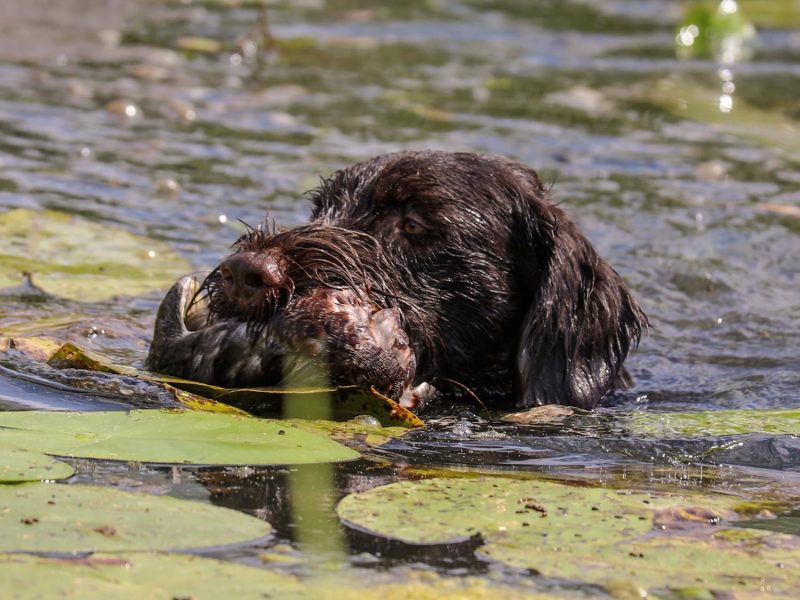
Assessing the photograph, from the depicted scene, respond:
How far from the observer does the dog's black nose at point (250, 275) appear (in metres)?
5.12

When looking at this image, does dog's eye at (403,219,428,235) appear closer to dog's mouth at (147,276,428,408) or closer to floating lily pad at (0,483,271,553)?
dog's mouth at (147,276,428,408)

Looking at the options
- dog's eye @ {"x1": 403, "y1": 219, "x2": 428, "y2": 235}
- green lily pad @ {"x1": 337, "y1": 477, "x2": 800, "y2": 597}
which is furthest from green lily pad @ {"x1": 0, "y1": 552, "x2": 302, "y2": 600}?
dog's eye @ {"x1": 403, "y1": 219, "x2": 428, "y2": 235}

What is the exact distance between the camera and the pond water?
5.29 metres

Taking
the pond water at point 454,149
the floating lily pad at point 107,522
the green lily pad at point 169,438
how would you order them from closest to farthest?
the floating lily pad at point 107,522 → the green lily pad at point 169,438 → the pond water at point 454,149

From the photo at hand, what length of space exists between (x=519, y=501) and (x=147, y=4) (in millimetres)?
13823

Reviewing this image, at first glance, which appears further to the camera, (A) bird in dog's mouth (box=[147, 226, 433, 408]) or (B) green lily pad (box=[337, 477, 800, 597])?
(A) bird in dog's mouth (box=[147, 226, 433, 408])

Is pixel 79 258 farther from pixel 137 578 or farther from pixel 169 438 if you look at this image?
pixel 137 578

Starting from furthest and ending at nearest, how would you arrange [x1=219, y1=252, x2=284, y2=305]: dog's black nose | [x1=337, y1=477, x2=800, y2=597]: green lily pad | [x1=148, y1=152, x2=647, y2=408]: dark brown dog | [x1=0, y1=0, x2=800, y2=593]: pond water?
[x1=148, y1=152, x2=647, y2=408]: dark brown dog < [x1=0, y1=0, x2=800, y2=593]: pond water < [x1=219, y1=252, x2=284, y2=305]: dog's black nose < [x1=337, y1=477, x2=800, y2=597]: green lily pad

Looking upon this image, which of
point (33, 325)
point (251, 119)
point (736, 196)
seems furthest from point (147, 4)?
point (33, 325)

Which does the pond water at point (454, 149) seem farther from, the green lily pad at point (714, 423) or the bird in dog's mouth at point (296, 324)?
the bird in dog's mouth at point (296, 324)

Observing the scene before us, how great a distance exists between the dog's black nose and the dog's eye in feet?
3.27

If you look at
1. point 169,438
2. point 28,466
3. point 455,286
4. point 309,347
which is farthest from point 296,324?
point 28,466

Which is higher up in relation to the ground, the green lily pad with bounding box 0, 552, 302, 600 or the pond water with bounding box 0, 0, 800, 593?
the pond water with bounding box 0, 0, 800, 593

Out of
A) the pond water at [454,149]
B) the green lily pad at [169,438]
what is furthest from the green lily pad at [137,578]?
the green lily pad at [169,438]
